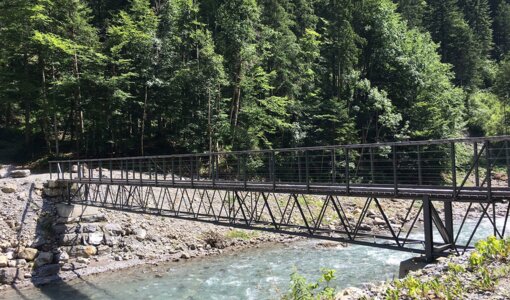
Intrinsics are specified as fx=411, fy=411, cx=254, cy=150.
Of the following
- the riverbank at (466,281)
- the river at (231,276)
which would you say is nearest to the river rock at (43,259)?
the river at (231,276)

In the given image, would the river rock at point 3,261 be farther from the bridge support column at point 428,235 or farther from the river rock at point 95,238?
the bridge support column at point 428,235

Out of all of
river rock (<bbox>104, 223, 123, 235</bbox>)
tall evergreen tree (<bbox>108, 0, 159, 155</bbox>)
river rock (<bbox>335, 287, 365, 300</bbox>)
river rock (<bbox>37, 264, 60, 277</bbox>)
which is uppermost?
tall evergreen tree (<bbox>108, 0, 159, 155</bbox>)

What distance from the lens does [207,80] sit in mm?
33094

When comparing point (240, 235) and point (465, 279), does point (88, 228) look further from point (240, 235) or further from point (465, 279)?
point (465, 279)

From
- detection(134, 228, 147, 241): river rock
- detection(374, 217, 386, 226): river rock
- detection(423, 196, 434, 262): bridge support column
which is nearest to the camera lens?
detection(423, 196, 434, 262): bridge support column

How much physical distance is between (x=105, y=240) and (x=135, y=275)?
3.83 m

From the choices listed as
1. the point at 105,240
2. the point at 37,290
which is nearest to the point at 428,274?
the point at 37,290

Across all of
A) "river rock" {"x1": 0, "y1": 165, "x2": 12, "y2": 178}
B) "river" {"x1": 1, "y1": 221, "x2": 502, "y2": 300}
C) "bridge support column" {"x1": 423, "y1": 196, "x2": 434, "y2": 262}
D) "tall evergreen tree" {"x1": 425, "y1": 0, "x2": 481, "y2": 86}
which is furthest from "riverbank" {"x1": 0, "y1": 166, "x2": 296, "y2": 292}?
"tall evergreen tree" {"x1": 425, "y1": 0, "x2": 481, "y2": 86}

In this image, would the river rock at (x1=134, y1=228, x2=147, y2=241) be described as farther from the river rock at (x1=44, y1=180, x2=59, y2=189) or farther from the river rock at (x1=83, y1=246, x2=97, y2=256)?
the river rock at (x1=44, y1=180, x2=59, y2=189)

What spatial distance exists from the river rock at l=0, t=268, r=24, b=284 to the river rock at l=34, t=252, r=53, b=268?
34.6 inches

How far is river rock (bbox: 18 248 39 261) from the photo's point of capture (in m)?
19.4

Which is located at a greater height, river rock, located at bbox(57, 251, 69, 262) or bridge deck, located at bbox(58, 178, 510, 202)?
bridge deck, located at bbox(58, 178, 510, 202)

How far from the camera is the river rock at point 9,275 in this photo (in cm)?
1788

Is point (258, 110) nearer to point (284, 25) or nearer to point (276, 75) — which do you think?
point (276, 75)
